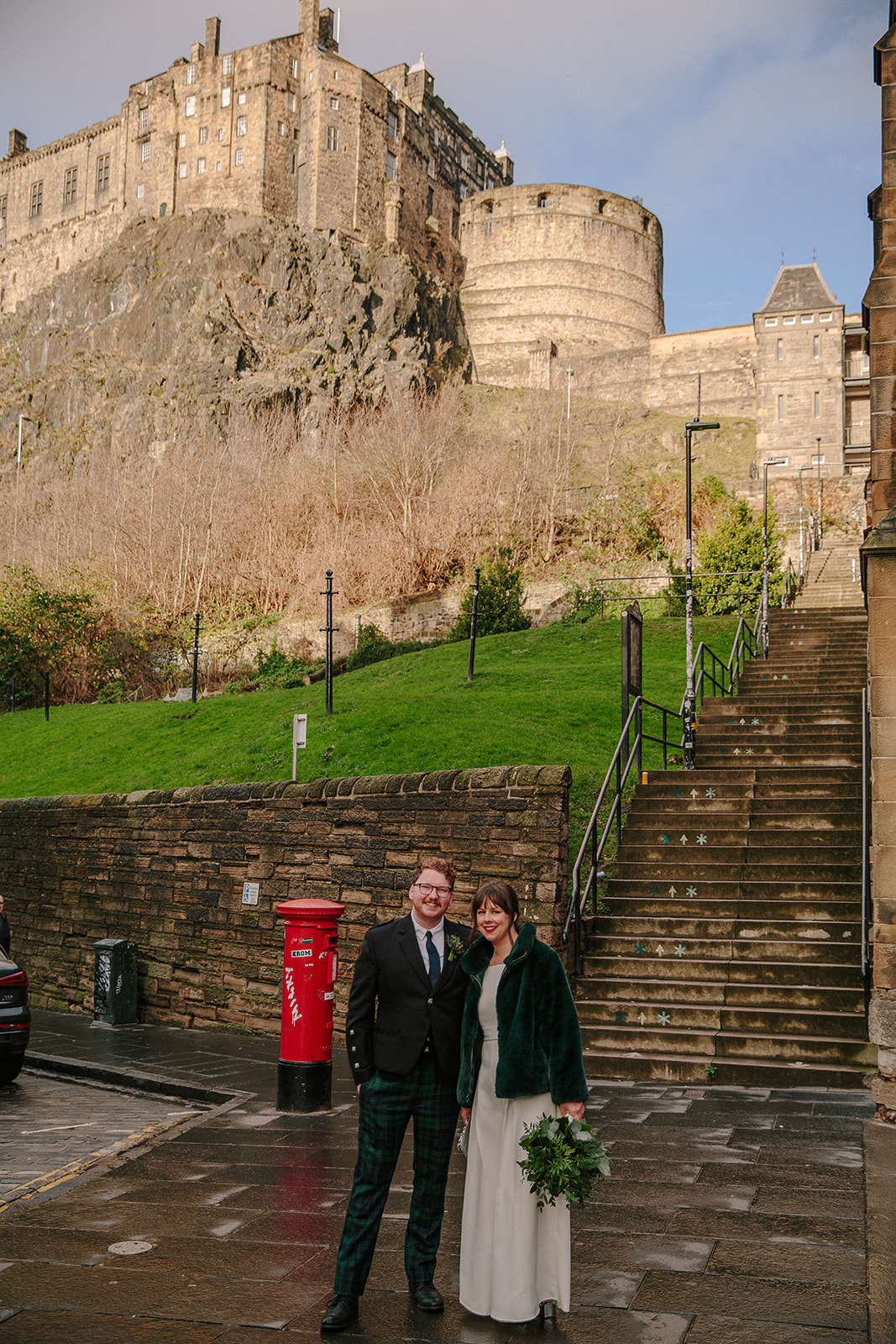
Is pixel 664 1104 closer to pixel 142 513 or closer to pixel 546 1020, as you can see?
pixel 546 1020

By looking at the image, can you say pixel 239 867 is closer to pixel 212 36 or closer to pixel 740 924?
pixel 740 924

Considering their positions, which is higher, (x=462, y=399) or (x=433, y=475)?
(x=462, y=399)

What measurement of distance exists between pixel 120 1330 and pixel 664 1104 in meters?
4.50

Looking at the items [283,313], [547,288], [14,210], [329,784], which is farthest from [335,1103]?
[14,210]

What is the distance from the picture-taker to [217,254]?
62.7 metres

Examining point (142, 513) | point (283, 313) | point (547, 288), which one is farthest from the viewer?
point (547, 288)

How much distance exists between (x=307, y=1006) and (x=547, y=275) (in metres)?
77.1

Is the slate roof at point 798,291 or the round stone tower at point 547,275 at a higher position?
the round stone tower at point 547,275

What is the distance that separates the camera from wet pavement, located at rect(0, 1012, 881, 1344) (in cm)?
424

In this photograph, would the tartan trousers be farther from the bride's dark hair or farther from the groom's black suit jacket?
the bride's dark hair

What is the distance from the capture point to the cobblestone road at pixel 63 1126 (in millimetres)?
6605

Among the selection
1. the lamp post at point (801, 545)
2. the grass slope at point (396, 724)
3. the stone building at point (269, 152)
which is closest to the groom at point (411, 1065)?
the grass slope at point (396, 724)

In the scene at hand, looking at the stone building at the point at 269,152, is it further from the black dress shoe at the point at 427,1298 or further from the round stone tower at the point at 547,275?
the black dress shoe at the point at 427,1298

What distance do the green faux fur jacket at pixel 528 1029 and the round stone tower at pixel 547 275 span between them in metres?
75.0
